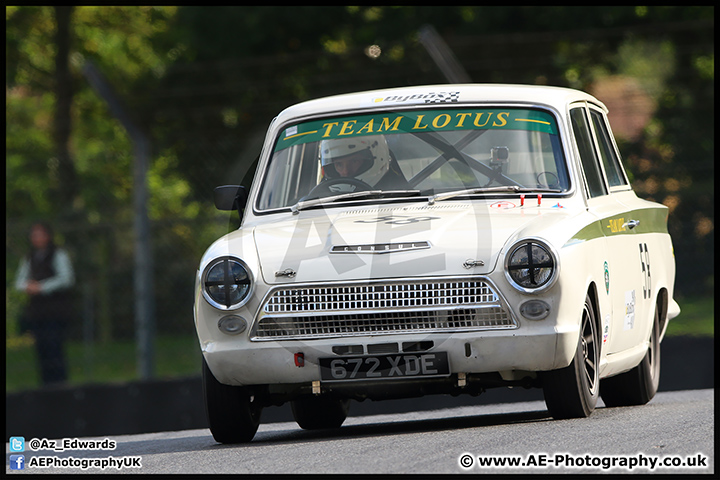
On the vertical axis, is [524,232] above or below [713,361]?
above

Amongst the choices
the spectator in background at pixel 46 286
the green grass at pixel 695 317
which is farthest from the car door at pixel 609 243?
the spectator in background at pixel 46 286

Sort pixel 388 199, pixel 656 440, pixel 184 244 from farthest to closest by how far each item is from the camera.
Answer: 1. pixel 184 244
2. pixel 388 199
3. pixel 656 440

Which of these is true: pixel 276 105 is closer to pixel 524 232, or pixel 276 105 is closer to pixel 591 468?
pixel 524 232

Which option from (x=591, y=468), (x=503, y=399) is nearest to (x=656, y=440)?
(x=591, y=468)

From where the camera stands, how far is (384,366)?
595 cm

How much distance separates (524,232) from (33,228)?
766cm

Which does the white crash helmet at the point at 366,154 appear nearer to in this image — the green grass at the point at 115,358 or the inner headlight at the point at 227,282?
the inner headlight at the point at 227,282

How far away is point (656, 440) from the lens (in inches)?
205

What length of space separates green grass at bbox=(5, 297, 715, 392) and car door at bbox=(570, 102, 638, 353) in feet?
16.2

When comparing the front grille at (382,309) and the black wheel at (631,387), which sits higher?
the front grille at (382,309)

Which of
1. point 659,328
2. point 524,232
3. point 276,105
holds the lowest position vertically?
point 659,328

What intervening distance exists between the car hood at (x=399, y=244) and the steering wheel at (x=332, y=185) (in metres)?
0.56

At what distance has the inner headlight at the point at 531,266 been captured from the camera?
5.80 meters

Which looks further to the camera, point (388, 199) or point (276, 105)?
point (276, 105)
